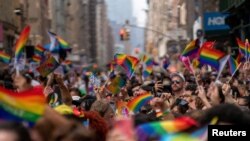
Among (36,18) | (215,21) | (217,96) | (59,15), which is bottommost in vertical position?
(59,15)

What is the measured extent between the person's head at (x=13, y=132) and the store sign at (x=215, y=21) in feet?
104

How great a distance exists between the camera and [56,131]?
3.62m

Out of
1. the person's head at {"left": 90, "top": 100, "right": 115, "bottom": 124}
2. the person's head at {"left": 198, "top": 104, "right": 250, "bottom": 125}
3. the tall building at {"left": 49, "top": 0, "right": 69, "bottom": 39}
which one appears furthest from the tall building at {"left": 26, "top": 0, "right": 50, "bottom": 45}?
the person's head at {"left": 198, "top": 104, "right": 250, "bottom": 125}

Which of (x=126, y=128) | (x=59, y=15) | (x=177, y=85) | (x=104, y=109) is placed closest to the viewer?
(x=126, y=128)

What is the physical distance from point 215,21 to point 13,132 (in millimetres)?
32788

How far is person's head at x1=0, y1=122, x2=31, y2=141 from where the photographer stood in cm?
306

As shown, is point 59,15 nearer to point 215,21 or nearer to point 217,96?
point 215,21

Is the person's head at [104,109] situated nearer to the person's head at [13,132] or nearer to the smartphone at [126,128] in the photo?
the smartphone at [126,128]

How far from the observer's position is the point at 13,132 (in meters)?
3.10

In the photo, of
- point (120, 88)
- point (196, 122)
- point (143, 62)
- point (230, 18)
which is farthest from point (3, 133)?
point (230, 18)

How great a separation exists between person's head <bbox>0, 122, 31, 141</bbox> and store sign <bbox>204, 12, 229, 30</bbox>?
31556 millimetres

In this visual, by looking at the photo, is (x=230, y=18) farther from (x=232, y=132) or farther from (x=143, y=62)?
(x=232, y=132)

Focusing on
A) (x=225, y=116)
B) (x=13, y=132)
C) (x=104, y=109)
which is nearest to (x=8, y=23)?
(x=104, y=109)

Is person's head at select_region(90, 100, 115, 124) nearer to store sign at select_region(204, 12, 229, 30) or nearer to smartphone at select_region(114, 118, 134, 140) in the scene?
smartphone at select_region(114, 118, 134, 140)
